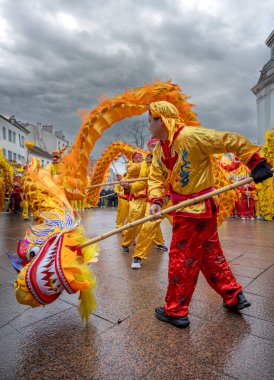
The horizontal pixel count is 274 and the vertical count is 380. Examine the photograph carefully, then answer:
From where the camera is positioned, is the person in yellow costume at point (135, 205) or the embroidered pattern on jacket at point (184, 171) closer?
the embroidered pattern on jacket at point (184, 171)

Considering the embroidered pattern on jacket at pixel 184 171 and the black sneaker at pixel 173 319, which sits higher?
the embroidered pattern on jacket at pixel 184 171

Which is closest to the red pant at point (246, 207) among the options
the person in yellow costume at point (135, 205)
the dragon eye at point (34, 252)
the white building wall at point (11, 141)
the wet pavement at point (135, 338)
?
the person in yellow costume at point (135, 205)


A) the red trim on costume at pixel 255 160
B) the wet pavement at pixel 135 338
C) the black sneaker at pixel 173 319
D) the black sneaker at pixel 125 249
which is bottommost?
the wet pavement at pixel 135 338

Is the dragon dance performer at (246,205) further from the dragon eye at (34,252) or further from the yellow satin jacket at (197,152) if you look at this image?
the dragon eye at (34,252)

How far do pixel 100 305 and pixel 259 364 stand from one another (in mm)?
1360

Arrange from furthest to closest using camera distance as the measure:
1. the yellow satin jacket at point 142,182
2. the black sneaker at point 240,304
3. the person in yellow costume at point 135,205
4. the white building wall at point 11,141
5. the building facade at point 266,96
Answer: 1. the white building wall at point 11,141
2. the building facade at point 266,96
3. the person in yellow costume at point 135,205
4. the yellow satin jacket at point 142,182
5. the black sneaker at point 240,304

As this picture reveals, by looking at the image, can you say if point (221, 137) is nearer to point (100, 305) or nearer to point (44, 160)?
point (100, 305)

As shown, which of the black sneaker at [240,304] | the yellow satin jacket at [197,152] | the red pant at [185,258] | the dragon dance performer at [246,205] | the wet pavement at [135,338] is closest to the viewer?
the wet pavement at [135,338]

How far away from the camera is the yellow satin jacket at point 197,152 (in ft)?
6.78

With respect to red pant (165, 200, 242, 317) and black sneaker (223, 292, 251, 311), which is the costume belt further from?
black sneaker (223, 292, 251, 311)

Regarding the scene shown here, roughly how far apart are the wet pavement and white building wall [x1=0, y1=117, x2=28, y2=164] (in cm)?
3263

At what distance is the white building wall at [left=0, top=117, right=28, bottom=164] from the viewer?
109 ft

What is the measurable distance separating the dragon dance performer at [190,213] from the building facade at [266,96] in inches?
693

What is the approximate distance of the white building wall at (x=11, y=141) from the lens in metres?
33.3
